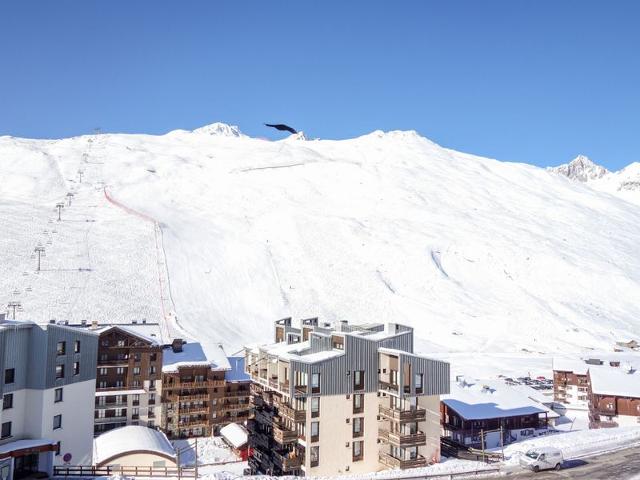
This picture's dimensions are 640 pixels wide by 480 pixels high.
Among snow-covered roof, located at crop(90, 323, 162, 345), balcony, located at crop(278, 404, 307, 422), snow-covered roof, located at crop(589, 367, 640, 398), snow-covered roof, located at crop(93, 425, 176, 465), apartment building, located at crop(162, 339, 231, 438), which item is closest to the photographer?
balcony, located at crop(278, 404, 307, 422)

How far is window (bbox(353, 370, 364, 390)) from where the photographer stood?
39.7 meters

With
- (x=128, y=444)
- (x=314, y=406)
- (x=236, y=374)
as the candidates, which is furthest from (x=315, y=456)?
(x=236, y=374)

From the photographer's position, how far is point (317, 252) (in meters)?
132

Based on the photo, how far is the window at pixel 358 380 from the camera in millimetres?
39688

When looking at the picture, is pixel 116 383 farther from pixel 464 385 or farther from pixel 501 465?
pixel 501 465

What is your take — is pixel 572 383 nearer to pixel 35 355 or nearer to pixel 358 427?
pixel 358 427

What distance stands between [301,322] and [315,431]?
1727 centimetres

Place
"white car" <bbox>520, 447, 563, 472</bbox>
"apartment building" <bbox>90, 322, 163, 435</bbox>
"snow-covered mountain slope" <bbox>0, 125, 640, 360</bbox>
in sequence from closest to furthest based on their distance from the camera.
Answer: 1. "white car" <bbox>520, 447, 563, 472</bbox>
2. "apartment building" <bbox>90, 322, 163, 435</bbox>
3. "snow-covered mountain slope" <bbox>0, 125, 640, 360</bbox>

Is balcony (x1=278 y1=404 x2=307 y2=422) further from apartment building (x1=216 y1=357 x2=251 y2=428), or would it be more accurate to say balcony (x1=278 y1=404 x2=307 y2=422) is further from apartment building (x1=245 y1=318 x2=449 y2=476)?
apartment building (x1=216 y1=357 x2=251 y2=428)

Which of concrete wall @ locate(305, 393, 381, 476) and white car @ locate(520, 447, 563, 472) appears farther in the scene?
concrete wall @ locate(305, 393, 381, 476)

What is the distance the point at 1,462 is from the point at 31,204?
126 m

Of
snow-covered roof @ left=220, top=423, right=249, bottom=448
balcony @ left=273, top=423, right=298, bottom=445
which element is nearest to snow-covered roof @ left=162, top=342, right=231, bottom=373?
snow-covered roof @ left=220, top=423, right=249, bottom=448

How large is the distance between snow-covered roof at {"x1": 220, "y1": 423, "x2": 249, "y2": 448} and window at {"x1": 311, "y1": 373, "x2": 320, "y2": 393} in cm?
1875

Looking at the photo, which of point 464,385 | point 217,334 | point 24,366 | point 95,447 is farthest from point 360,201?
point 24,366
